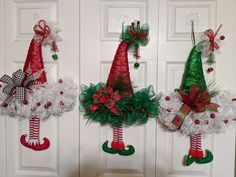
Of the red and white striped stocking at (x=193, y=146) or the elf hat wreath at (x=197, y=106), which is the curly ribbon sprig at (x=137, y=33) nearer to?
the elf hat wreath at (x=197, y=106)

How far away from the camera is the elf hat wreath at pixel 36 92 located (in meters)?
1.20

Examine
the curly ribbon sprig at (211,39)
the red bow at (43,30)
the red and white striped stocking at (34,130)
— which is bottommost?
the red and white striped stocking at (34,130)

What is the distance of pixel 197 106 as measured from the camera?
113 centimetres

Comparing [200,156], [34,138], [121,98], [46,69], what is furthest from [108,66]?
[200,156]

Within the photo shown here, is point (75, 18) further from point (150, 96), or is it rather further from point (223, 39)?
point (223, 39)

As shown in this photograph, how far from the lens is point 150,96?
121 cm

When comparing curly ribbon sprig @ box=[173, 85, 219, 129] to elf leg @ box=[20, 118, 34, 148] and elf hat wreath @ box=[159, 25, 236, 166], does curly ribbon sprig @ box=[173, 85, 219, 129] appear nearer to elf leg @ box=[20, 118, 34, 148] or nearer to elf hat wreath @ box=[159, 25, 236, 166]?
elf hat wreath @ box=[159, 25, 236, 166]

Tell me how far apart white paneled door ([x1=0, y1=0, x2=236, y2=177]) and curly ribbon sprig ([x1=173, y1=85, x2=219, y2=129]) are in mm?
126

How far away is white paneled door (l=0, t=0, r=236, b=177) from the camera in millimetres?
1244

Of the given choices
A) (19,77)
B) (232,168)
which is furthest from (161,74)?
(19,77)

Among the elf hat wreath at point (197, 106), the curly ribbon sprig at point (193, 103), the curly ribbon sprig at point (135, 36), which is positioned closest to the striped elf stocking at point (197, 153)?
the elf hat wreath at point (197, 106)

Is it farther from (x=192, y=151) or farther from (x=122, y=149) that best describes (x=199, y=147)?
(x=122, y=149)

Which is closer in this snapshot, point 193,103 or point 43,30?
point 193,103

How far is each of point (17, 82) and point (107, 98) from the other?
44 centimetres
